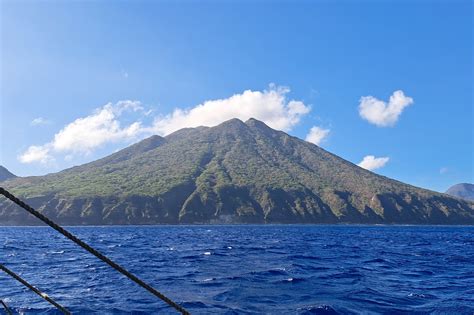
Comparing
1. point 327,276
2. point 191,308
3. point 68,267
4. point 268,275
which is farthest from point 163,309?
point 68,267

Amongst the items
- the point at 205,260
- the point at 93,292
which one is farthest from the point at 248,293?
the point at 205,260

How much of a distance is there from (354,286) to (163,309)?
40.1 feet

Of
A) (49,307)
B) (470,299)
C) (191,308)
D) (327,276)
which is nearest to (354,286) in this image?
(327,276)

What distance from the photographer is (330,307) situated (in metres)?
17.8

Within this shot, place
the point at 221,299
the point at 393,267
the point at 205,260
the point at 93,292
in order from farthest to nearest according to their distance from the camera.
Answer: the point at 205,260 → the point at 393,267 → the point at 93,292 → the point at 221,299

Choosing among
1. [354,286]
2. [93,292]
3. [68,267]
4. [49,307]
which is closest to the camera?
[49,307]

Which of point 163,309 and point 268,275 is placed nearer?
point 163,309

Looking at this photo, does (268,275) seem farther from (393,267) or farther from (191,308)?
(393,267)

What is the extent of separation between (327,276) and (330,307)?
377 inches

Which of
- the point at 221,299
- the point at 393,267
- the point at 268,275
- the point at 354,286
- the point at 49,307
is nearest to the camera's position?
the point at 49,307

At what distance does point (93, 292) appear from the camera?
814 inches

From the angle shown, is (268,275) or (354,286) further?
(268,275)

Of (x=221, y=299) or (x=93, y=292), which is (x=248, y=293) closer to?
(x=221, y=299)

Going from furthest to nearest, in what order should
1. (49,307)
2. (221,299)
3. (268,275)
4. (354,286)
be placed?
(268,275), (354,286), (221,299), (49,307)
